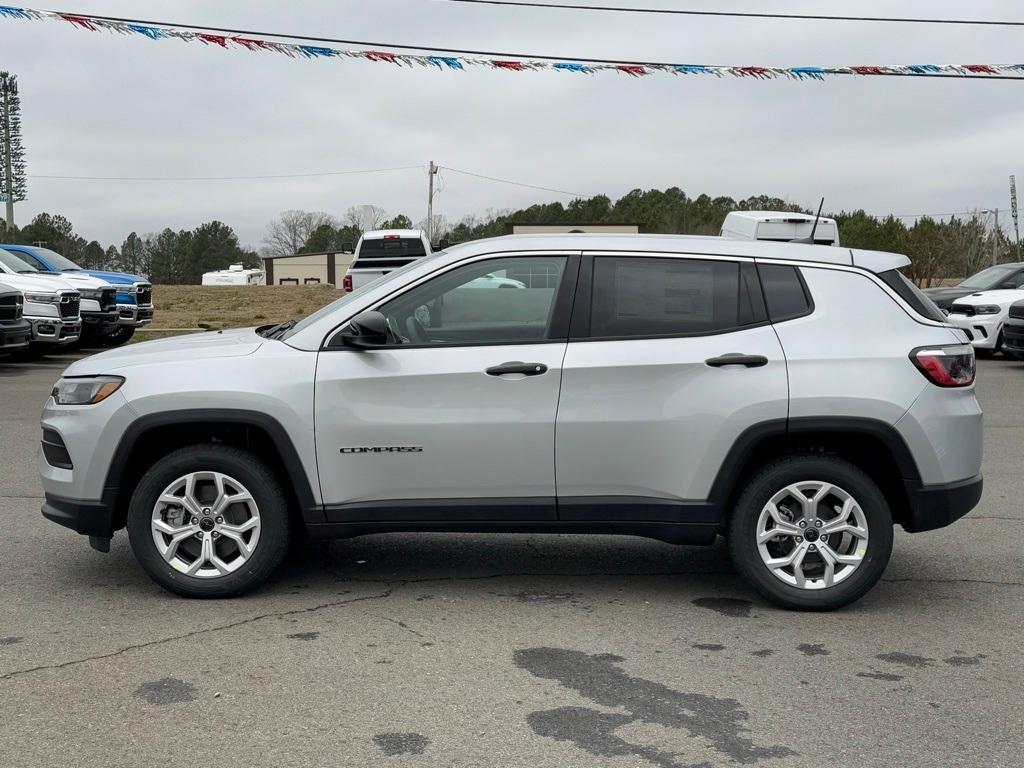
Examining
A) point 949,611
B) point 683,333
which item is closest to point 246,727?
point 683,333

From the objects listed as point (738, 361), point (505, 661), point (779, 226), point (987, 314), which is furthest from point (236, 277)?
point (505, 661)

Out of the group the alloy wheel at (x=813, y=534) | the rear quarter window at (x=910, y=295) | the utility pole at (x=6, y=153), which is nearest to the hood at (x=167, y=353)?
the alloy wheel at (x=813, y=534)

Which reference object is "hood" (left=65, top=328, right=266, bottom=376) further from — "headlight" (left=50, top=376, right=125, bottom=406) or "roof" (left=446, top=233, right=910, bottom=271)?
"roof" (left=446, top=233, right=910, bottom=271)

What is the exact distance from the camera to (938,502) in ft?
18.3

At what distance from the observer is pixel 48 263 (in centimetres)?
2250

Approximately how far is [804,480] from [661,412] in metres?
0.76

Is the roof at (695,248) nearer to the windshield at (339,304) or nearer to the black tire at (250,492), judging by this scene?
the windshield at (339,304)

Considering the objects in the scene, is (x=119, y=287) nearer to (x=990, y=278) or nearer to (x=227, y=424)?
(x=990, y=278)

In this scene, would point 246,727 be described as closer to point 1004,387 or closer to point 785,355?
point 785,355

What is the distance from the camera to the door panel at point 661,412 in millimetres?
5547

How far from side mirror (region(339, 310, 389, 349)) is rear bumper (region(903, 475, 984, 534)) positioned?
261cm

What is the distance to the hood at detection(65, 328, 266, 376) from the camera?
5.75m

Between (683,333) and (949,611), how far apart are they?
6.17 ft

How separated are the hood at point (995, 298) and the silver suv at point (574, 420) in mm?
16422
